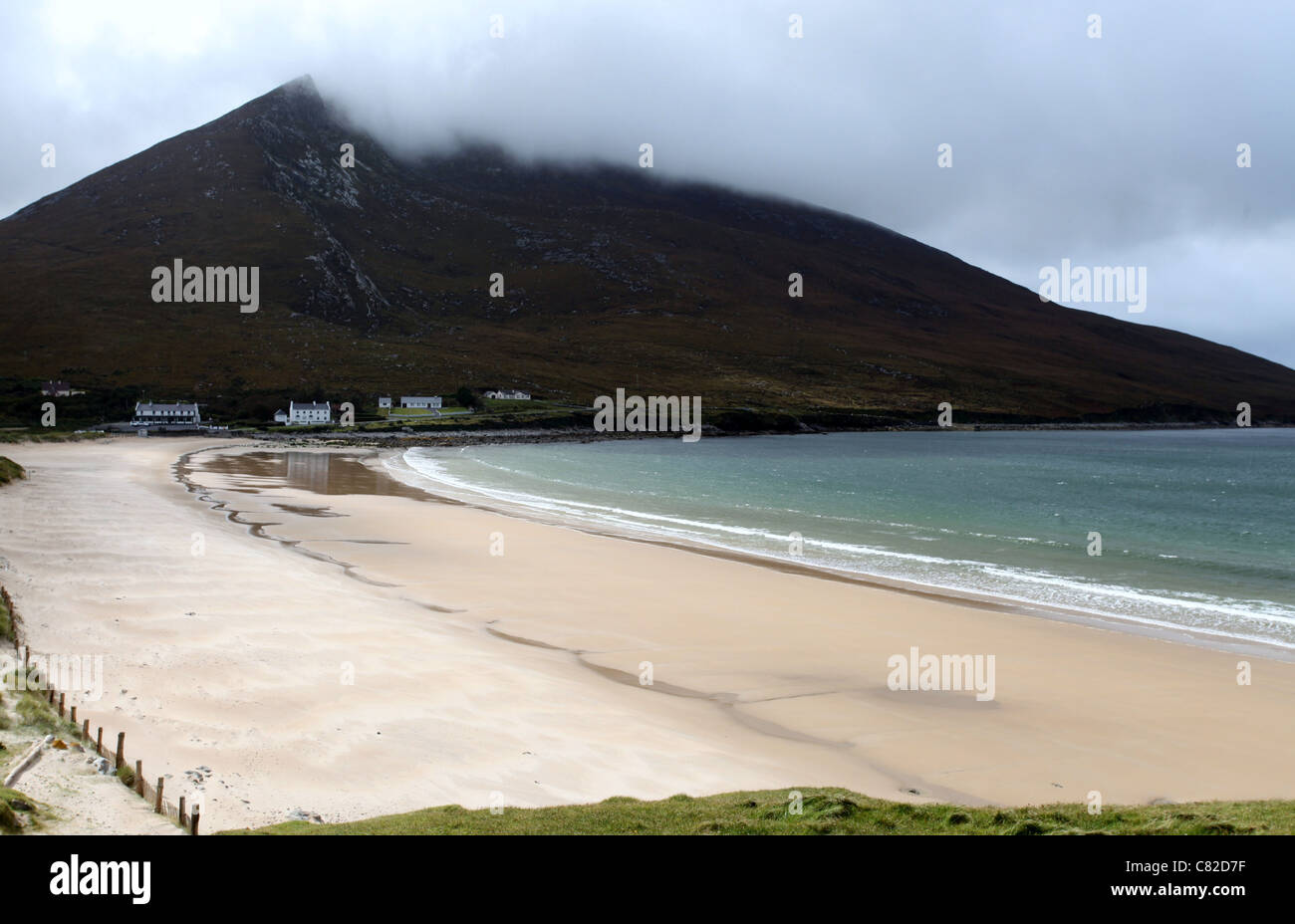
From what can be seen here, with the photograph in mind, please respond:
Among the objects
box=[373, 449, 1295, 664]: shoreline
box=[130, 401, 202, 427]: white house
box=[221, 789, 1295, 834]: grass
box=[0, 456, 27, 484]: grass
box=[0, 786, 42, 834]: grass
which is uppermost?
box=[130, 401, 202, 427]: white house

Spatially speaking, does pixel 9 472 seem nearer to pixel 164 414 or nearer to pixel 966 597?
pixel 966 597

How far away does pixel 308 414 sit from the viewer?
115 meters

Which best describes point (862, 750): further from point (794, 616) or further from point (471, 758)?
point (794, 616)

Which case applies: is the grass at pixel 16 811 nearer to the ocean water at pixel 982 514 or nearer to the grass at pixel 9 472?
the ocean water at pixel 982 514

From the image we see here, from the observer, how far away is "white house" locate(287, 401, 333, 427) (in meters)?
114

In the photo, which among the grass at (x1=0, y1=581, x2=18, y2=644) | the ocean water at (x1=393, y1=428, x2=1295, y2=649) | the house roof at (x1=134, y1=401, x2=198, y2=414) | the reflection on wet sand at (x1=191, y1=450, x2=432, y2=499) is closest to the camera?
the grass at (x1=0, y1=581, x2=18, y2=644)

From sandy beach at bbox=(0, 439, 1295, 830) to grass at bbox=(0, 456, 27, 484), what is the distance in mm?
11266

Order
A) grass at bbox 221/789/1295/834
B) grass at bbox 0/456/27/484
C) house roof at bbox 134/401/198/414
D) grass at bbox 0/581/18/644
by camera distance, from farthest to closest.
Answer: house roof at bbox 134/401/198/414
grass at bbox 0/456/27/484
grass at bbox 0/581/18/644
grass at bbox 221/789/1295/834

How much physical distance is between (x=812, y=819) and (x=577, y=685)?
25.0 feet

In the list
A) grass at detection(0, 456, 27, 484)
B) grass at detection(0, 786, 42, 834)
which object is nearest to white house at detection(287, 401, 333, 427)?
grass at detection(0, 456, 27, 484)

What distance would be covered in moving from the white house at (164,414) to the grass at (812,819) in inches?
4495

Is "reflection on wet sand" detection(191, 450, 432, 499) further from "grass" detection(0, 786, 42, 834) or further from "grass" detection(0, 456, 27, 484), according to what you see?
"grass" detection(0, 786, 42, 834)

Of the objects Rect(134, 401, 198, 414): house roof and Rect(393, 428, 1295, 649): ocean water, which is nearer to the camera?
Rect(393, 428, 1295, 649): ocean water

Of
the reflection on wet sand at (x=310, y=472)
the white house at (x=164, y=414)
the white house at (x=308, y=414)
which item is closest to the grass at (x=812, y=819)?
the reflection on wet sand at (x=310, y=472)
